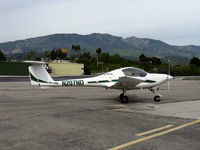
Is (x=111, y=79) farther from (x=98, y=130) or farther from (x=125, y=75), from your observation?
(x=98, y=130)

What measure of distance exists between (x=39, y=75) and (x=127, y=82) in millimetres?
5210

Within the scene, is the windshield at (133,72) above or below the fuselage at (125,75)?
above

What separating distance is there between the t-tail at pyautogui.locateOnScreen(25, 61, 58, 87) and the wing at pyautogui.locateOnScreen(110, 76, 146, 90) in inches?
149

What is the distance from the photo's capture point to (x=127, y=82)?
42.4 ft

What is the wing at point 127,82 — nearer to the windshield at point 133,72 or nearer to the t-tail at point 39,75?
the windshield at point 133,72

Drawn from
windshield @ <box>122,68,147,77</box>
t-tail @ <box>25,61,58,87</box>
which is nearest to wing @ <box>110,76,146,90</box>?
windshield @ <box>122,68,147,77</box>

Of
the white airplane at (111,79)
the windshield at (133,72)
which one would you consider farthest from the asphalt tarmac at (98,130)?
the windshield at (133,72)

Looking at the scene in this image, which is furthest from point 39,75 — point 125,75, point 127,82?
point 127,82

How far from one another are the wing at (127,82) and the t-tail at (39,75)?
12.4 feet

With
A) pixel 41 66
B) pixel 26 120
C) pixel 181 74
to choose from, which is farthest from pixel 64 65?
pixel 26 120

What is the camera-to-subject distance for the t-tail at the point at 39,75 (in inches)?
531

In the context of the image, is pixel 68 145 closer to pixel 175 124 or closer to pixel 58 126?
pixel 58 126

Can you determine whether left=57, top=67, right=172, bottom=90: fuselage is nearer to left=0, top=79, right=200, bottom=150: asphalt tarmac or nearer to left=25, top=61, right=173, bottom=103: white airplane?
left=25, top=61, right=173, bottom=103: white airplane

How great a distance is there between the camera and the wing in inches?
494
